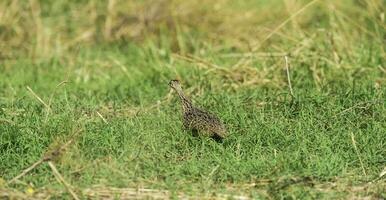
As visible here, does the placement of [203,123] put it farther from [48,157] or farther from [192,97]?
[192,97]

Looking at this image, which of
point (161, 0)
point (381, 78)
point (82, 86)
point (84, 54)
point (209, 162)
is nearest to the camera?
point (209, 162)

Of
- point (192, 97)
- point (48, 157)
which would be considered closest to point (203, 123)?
point (48, 157)

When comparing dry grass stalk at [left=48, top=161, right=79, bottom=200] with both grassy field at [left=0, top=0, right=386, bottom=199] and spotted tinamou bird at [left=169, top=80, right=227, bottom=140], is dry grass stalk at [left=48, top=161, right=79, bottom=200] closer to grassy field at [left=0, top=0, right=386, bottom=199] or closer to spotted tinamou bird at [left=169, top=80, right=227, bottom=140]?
grassy field at [left=0, top=0, right=386, bottom=199]

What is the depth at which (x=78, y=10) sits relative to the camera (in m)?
8.77

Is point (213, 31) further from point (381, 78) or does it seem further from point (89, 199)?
point (89, 199)

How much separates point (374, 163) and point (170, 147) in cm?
122

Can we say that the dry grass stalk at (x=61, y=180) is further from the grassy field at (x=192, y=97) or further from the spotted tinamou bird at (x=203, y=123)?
the spotted tinamou bird at (x=203, y=123)

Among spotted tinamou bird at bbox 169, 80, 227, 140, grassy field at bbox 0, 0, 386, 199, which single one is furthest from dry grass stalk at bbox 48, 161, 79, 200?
spotted tinamou bird at bbox 169, 80, 227, 140

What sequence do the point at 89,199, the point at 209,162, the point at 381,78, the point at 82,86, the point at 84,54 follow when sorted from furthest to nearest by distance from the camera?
the point at 84,54 → the point at 82,86 → the point at 381,78 → the point at 209,162 → the point at 89,199

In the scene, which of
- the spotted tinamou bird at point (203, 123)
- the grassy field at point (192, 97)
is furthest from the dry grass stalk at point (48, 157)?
the spotted tinamou bird at point (203, 123)

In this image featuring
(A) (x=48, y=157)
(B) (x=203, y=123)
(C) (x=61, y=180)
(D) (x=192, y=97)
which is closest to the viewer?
(C) (x=61, y=180)

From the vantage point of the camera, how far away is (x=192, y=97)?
6.20 meters

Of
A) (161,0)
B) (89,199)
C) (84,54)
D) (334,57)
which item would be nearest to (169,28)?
(161,0)

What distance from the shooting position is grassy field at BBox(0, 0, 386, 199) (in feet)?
14.8
